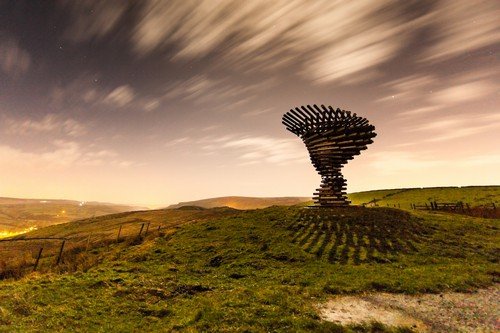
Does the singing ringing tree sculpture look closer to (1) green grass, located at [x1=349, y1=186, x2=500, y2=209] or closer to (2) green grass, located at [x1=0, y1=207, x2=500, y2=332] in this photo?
(2) green grass, located at [x1=0, y1=207, x2=500, y2=332]

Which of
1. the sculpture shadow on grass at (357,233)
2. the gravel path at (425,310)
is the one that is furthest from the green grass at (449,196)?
the gravel path at (425,310)

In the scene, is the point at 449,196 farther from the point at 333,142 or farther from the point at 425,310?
the point at 425,310

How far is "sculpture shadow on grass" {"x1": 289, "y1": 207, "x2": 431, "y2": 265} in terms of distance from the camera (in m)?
16.6

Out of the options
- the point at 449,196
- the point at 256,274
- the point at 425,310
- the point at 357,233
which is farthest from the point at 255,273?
the point at 449,196

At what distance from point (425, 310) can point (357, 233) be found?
9390mm

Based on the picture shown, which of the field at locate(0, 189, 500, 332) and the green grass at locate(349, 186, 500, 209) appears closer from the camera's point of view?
the field at locate(0, 189, 500, 332)

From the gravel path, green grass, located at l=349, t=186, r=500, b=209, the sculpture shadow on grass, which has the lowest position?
the gravel path

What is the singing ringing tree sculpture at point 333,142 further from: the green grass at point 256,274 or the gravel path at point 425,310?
the gravel path at point 425,310

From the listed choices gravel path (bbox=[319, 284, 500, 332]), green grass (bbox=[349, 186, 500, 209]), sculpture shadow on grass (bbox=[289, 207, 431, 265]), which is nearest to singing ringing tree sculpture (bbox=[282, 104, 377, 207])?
sculpture shadow on grass (bbox=[289, 207, 431, 265])

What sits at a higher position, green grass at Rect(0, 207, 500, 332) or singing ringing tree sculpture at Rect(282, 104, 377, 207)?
singing ringing tree sculpture at Rect(282, 104, 377, 207)

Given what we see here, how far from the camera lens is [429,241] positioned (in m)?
18.6

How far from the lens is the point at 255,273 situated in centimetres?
1480

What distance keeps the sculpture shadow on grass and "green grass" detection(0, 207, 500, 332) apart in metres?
0.07

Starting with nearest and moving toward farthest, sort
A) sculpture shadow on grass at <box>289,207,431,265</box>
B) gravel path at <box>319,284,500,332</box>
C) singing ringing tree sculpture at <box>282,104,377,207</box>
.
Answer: gravel path at <box>319,284,500,332</box> → sculpture shadow on grass at <box>289,207,431,265</box> → singing ringing tree sculpture at <box>282,104,377,207</box>
